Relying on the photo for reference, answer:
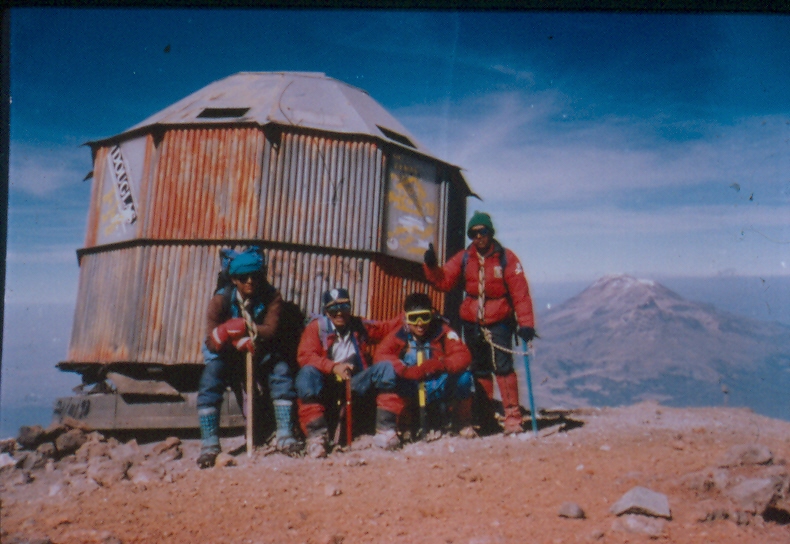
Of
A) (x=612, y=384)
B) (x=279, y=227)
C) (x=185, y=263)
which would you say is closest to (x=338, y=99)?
(x=279, y=227)

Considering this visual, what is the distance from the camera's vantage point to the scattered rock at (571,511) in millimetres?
3564

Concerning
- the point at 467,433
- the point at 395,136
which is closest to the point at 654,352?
the point at 395,136

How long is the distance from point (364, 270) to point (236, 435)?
2.96m

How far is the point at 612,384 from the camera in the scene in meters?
77.8

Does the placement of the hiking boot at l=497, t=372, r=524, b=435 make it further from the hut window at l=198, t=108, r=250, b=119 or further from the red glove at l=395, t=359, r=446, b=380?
the hut window at l=198, t=108, r=250, b=119

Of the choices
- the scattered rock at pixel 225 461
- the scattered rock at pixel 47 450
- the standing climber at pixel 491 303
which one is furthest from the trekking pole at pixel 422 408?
the scattered rock at pixel 47 450

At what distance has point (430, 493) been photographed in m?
4.11

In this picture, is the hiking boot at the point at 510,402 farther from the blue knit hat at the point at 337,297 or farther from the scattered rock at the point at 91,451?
the scattered rock at the point at 91,451

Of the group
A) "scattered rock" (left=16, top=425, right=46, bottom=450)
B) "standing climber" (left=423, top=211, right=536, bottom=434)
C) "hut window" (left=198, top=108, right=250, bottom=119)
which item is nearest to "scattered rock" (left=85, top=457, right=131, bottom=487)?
"scattered rock" (left=16, top=425, right=46, bottom=450)

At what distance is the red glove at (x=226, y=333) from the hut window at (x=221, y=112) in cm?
444

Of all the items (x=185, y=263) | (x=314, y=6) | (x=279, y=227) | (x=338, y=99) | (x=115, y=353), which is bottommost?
(x=115, y=353)

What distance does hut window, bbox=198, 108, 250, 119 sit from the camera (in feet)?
28.7

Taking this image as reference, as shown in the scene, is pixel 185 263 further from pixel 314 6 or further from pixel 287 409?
pixel 314 6

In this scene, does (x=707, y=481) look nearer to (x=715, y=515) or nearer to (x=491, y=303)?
(x=715, y=515)
